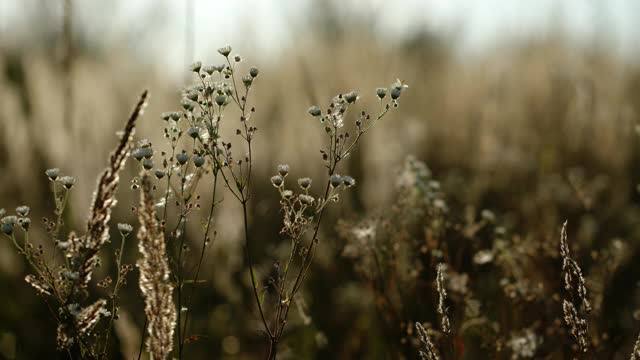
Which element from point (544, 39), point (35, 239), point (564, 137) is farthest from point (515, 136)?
point (35, 239)

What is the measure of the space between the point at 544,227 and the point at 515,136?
174 cm

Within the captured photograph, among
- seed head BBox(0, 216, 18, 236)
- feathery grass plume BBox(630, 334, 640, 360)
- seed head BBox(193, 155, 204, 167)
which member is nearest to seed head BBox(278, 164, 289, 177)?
seed head BBox(193, 155, 204, 167)

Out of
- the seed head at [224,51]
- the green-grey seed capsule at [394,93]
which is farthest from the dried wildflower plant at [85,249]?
the green-grey seed capsule at [394,93]

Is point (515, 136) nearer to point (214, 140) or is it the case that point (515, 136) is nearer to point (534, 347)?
point (534, 347)

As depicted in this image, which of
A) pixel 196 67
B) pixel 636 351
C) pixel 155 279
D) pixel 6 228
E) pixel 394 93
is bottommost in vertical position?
pixel 636 351

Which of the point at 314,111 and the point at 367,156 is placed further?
the point at 367,156

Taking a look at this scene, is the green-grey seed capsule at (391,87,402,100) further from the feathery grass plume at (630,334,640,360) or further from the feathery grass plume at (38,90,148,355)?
the feathery grass plume at (630,334,640,360)

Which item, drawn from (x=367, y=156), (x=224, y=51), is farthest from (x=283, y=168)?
(x=367, y=156)

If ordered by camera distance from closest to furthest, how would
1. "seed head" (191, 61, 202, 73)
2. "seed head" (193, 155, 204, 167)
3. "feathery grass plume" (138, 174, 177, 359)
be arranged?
"feathery grass plume" (138, 174, 177, 359) → "seed head" (193, 155, 204, 167) → "seed head" (191, 61, 202, 73)

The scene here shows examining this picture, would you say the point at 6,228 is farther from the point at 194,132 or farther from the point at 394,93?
the point at 394,93

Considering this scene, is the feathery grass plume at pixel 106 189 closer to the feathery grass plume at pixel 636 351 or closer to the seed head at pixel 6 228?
the seed head at pixel 6 228

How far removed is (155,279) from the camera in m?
1.15

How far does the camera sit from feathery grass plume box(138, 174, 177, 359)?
1.13 metres

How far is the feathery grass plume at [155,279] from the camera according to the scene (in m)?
1.13
